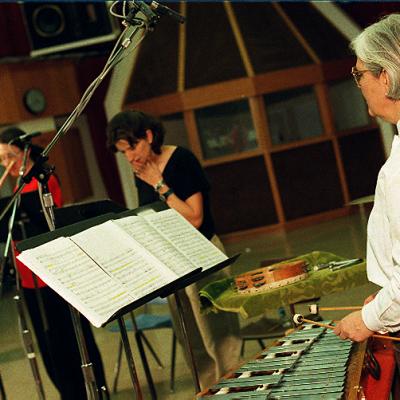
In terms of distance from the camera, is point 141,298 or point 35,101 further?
point 35,101

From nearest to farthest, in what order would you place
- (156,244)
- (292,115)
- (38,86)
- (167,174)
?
1. (156,244)
2. (167,174)
3. (292,115)
4. (38,86)

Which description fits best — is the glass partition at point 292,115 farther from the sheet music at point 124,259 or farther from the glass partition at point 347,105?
the sheet music at point 124,259

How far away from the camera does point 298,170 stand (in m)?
8.82

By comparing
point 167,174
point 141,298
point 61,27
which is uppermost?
point 61,27

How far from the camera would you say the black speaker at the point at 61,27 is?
332 inches

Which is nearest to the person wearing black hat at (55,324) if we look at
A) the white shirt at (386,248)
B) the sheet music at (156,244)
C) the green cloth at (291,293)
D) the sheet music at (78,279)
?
the green cloth at (291,293)

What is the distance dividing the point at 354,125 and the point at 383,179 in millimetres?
7365

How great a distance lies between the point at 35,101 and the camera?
9.61 meters

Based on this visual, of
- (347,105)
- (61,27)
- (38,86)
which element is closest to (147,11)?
(61,27)

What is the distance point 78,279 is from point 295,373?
64 cm

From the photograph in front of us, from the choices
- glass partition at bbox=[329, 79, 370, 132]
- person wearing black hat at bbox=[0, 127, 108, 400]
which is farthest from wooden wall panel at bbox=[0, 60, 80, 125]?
person wearing black hat at bbox=[0, 127, 108, 400]

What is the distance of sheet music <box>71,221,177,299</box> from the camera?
235cm

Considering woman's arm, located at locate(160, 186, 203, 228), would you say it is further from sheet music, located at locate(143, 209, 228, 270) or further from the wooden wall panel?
the wooden wall panel

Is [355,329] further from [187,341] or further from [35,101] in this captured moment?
[35,101]
